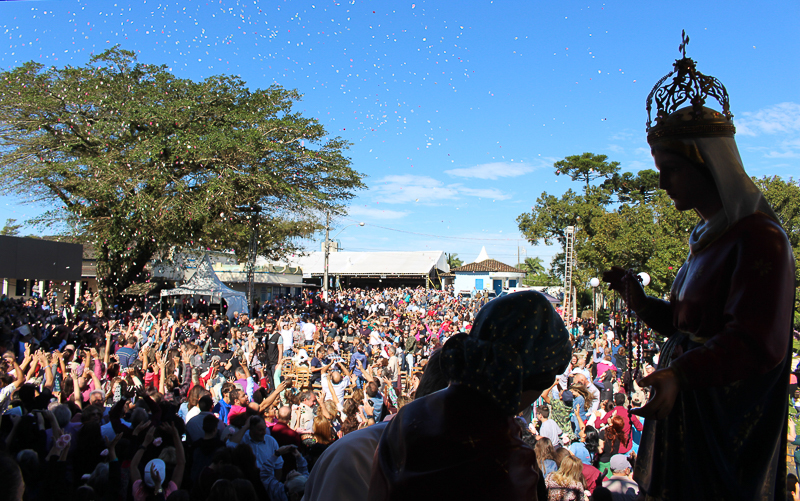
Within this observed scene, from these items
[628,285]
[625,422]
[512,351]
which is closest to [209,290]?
[625,422]

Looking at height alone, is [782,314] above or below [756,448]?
above

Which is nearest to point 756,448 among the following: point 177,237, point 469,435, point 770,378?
point 770,378

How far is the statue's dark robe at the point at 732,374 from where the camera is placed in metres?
1.27

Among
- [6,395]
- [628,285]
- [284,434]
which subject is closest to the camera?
[628,285]

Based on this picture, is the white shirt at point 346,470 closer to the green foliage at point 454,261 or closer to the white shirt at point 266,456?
the white shirt at point 266,456

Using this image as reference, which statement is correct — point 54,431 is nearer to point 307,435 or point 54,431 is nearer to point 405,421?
point 307,435

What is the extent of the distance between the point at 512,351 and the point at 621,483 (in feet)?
11.3

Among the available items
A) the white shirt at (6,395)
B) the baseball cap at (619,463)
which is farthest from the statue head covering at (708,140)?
the white shirt at (6,395)

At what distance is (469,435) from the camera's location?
982mm

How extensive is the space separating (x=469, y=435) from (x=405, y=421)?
140 mm

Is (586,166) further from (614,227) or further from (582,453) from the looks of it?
(582,453)

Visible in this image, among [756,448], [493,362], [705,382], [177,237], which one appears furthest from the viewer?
[177,237]

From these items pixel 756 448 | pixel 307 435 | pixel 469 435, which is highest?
pixel 469 435

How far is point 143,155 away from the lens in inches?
818
